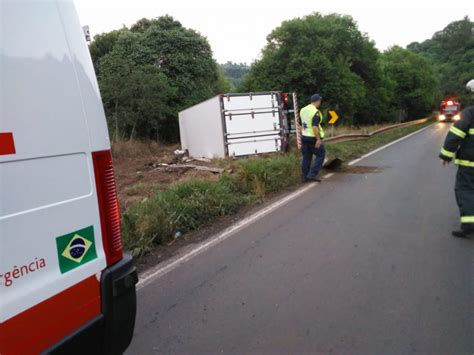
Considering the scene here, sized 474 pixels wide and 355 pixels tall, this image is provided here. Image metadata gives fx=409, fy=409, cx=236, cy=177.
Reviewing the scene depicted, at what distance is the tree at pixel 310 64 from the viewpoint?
30.4 meters

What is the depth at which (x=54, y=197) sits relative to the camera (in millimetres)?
1768

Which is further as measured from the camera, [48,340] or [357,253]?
[357,253]

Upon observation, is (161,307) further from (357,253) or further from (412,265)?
(412,265)

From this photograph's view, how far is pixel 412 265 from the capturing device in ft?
13.6

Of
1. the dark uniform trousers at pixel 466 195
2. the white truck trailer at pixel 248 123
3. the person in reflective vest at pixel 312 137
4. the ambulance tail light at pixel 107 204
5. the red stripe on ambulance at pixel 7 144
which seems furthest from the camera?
the white truck trailer at pixel 248 123

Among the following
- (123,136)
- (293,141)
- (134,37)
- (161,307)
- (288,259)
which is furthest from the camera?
(134,37)

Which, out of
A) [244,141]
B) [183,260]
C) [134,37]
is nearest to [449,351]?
[183,260]

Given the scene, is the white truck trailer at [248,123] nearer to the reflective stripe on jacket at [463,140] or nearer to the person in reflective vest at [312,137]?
the person in reflective vest at [312,137]

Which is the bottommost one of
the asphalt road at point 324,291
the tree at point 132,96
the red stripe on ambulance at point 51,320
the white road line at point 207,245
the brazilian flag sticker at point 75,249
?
the asphalt road at point 324,291

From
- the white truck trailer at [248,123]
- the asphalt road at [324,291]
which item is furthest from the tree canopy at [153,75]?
the asphalt road at [324,291]

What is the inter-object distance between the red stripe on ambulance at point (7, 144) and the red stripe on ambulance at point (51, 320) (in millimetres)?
643

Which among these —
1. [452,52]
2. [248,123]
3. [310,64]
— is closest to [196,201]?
[248,123]

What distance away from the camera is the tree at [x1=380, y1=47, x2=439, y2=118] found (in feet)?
175

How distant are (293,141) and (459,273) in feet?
35.2
